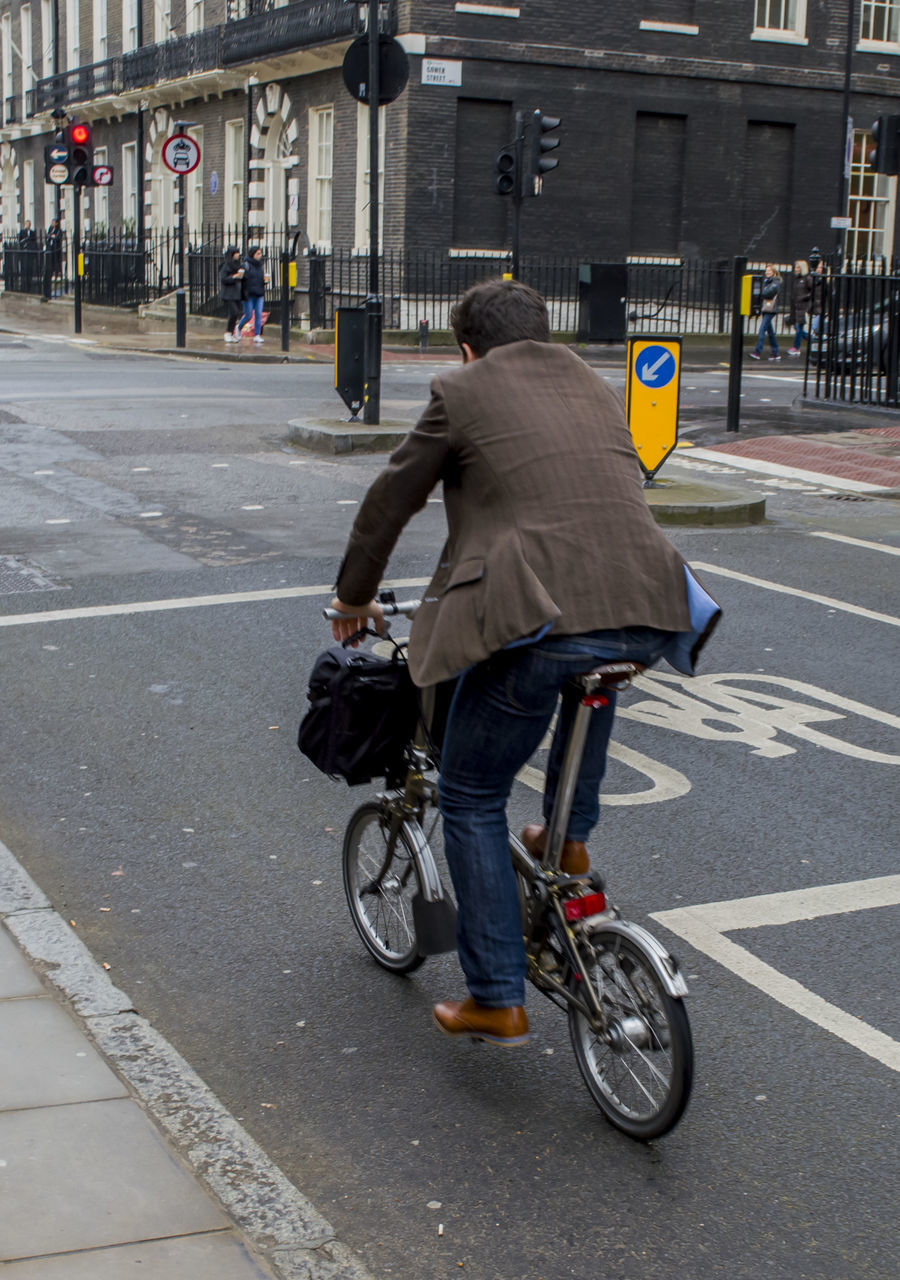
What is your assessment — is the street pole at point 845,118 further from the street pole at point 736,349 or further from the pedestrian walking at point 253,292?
the street pole at point 736,349

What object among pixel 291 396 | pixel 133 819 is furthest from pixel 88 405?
pixel 133 819

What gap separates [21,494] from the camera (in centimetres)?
1185

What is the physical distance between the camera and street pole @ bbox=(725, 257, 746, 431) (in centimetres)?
1485

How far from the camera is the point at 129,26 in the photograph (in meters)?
44.8

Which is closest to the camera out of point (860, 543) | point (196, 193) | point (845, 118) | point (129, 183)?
point (860, 543)

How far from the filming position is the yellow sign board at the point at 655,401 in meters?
11.8

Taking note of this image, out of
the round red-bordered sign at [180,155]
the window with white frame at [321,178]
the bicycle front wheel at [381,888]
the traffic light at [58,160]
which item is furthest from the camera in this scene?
the window with white frame at [321,178]

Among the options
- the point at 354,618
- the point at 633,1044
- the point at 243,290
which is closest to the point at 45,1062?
the point at 354,618

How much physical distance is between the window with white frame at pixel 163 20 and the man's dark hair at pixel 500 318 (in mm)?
41470

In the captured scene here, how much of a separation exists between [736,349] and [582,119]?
17755 mm

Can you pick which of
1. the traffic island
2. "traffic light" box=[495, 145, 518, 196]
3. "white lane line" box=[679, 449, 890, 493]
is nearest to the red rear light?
the traffic island

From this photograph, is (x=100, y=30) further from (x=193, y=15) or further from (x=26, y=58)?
(x=26, y=58)

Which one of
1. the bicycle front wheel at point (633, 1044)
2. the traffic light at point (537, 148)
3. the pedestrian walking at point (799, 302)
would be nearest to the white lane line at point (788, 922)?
the bicycle front wheel at point (633, 1044)

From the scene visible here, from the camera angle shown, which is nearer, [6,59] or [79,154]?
[79,154]
